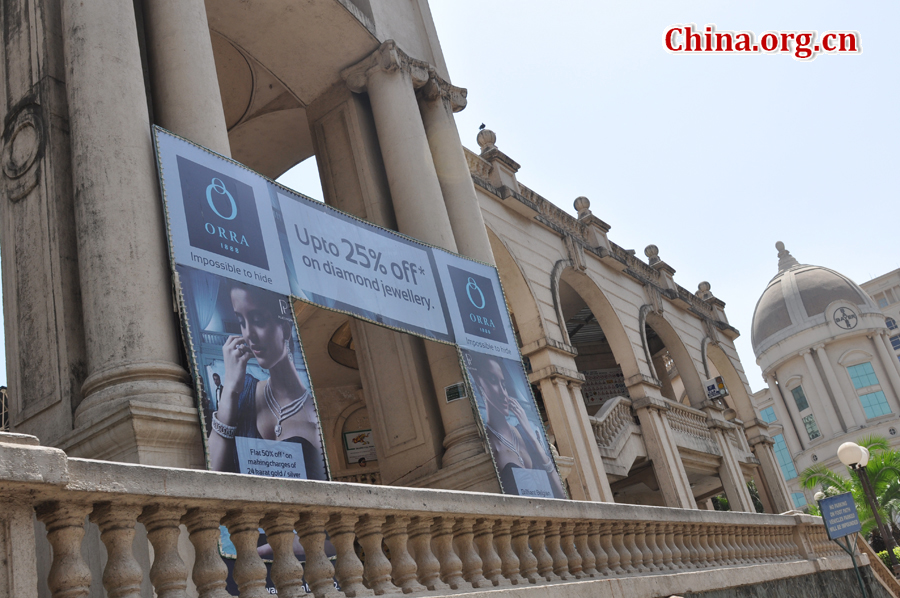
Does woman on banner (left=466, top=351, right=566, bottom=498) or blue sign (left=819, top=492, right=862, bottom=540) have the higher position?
woman on banner (left=466, top=351, right=566, bottom=498)

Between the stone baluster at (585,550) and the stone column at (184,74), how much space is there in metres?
4.67

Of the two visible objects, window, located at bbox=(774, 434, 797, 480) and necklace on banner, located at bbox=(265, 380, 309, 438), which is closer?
necklace on banner, located at bbox=(265, 380, 309, 438)

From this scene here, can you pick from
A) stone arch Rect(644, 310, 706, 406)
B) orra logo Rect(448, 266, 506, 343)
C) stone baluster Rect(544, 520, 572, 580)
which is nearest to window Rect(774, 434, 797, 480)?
stone arch Rect(644, 310, 706, 406)

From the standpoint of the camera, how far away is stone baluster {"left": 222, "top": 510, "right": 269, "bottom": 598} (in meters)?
3.91

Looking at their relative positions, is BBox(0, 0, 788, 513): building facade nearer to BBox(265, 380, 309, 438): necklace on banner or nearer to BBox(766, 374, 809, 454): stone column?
BBox(265, 380, 309, 438): necklace on banner

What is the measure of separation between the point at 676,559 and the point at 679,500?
11412 mm

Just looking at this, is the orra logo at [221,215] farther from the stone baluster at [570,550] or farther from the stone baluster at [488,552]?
the stone baluster at [570,550]

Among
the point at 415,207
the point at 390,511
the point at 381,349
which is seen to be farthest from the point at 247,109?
the point at 390,511

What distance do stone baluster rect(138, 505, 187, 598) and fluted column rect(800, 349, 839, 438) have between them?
67.6m

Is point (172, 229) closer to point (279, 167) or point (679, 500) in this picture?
point (279, 167)

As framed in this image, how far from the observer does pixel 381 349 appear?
37.8 ft

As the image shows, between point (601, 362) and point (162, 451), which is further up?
point (601, 362)

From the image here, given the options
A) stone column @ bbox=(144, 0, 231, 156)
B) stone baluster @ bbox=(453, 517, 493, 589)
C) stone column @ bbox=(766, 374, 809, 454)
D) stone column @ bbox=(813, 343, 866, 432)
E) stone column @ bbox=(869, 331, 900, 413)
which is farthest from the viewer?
stone column @ bbox=(766, 374, 809, 454)

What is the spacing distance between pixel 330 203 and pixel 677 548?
286 inches
